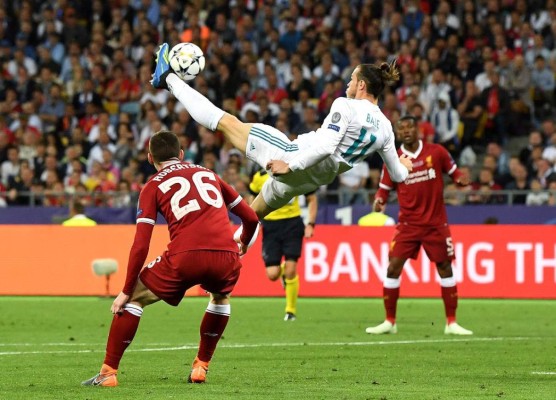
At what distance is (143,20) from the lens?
28.4 meters

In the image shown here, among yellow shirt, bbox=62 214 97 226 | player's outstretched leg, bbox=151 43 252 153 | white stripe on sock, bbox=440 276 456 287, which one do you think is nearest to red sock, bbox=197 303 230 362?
player's outstretched leg, bbox=151 43 252 153

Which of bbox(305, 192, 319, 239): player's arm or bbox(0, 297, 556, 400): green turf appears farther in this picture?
bbox(305, 192, 319, 239): player's arm

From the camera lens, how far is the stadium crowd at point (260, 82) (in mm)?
23422

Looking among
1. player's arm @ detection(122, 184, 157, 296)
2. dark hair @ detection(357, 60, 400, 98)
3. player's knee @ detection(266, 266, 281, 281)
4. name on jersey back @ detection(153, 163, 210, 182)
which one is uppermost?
dark hair @ detection(357, 60, 400, 98)

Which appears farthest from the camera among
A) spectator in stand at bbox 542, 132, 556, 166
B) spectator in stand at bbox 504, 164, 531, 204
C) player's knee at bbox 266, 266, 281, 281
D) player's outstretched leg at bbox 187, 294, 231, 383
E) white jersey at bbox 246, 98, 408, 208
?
spectator in stand at bbox 542, 132, 556, 166

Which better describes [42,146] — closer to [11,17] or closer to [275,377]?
[11,17]

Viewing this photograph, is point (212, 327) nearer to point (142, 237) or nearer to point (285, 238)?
point (142, 237)

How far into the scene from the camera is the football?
1049 cm

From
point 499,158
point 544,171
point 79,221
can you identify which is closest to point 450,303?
point 544,171

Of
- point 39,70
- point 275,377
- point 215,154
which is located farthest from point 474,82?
point 275,377

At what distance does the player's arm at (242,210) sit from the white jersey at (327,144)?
61 centimetres

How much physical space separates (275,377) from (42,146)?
17.1 m

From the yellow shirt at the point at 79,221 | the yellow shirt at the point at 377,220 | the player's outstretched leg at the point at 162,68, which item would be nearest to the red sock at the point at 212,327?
the player's outstretched leg at the point at 162,68

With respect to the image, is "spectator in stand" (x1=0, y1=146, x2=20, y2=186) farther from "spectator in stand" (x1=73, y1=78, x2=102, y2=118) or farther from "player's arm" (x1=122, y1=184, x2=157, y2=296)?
"player's arm" (x1=122, y1=184, x2=157, y2=296)
